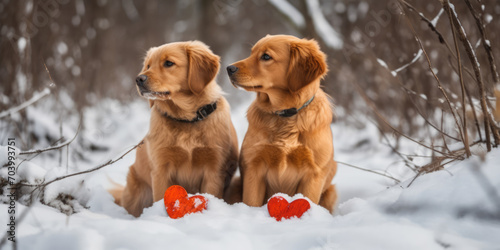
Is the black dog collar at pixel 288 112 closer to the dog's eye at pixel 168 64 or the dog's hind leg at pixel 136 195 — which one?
the dog's eye at pixel 168 64

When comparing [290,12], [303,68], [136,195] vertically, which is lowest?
[136,195]

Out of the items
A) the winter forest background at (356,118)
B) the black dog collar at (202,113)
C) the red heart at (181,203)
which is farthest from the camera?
the black dog collar at (202,113)

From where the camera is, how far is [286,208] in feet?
6.37

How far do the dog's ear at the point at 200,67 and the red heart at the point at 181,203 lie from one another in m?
0.74

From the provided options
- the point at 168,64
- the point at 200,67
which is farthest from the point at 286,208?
the point at 168,64

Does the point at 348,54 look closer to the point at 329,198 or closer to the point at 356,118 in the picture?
the point at 356,118

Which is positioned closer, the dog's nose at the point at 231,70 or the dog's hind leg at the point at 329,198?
the dog's nose at the point at 231,70

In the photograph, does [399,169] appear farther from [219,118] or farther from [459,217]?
[459,217]

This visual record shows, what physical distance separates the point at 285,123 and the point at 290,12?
12.4 feet

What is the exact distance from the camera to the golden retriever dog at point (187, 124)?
7.83 ft

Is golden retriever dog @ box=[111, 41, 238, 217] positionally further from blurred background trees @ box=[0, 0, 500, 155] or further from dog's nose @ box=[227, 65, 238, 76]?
blurred background trees @ box=[0, 0, 500, 155]

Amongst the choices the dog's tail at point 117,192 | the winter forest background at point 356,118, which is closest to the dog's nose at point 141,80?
the winter forest background at point 356,118

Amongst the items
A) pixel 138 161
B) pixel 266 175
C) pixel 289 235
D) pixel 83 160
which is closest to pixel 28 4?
pixel 83 160

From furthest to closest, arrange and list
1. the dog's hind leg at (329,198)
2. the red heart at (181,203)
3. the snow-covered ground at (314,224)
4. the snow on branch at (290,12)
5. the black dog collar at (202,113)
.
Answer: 1. the snow on branch at (290,12)
2. the dog's hind leg at (329,198)
3. the black dog collar at (202,113)
4. the red heart at (181,203)
5. the snow-covered ground at (314,224)
